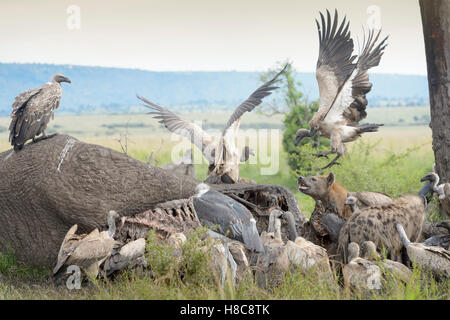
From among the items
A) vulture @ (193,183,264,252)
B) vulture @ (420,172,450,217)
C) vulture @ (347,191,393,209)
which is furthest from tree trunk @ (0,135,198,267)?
vulture @ (420,172,450,217)

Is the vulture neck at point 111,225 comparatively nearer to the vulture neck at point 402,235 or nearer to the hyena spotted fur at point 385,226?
the hyena spotted fur at point 385,226

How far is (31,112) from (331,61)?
389cm

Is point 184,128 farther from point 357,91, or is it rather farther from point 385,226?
point 385,226

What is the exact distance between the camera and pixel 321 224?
23.0 ft

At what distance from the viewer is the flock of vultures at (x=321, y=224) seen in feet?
18.4

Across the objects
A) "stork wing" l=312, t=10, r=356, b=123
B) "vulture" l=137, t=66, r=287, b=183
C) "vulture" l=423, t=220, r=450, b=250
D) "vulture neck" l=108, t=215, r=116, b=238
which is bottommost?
"vulture" l=423, t=220, r=450, b=250

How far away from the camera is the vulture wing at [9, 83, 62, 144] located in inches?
272

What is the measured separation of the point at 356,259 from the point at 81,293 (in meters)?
2.52

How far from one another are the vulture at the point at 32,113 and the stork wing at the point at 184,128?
2.50 m

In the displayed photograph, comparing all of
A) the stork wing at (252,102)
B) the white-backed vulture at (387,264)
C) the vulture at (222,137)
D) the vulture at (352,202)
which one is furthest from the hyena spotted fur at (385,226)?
the stork wing at (252,102)

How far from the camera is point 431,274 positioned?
550 cm

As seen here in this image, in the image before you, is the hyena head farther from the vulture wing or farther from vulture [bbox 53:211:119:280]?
the vulture wing

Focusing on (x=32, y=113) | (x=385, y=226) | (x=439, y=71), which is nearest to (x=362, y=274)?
(x=385, y=226)

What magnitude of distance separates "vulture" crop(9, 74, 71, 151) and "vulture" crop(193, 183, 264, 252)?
1947mm
